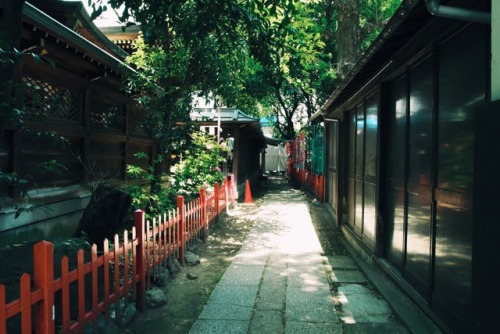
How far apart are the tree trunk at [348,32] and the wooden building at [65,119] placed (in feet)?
20.4

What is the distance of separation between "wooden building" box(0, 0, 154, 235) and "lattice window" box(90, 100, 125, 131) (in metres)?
0.02

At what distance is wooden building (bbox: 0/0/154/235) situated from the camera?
5016 millimetres

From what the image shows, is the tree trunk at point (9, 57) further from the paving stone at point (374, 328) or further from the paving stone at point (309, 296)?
the paving stone at point (374, 328)

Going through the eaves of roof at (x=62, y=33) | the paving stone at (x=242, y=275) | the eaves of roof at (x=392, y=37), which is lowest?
the paving stone at (x=242, y=275)

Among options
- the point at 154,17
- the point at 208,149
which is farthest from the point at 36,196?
the point at 208,149

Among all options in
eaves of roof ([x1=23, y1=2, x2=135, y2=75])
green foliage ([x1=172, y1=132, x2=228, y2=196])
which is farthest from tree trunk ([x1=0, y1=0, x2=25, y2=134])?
green foliage ([x1=172, y1=132, x2=228, y2=196])

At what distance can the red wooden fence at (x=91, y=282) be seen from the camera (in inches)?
104

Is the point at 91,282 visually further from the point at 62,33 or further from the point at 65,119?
the point at 65,119

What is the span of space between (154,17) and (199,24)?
0.58 metres

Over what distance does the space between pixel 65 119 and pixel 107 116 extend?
169 cm

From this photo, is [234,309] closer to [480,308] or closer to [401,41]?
[480,308]

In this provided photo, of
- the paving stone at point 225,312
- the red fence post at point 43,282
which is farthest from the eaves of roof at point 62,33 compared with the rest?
the paving stone at point 225,312

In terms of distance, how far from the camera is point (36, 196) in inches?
224

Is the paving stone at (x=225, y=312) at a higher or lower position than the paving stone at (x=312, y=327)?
lower
